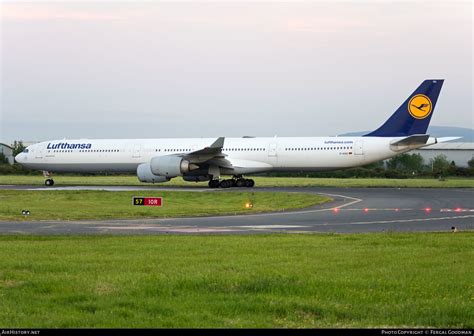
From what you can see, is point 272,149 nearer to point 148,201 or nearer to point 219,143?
point 219,143

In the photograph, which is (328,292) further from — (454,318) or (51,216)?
(51,216)

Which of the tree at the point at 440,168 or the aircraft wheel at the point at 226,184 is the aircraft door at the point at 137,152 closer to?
the aircraft wheel at the point at 226,184

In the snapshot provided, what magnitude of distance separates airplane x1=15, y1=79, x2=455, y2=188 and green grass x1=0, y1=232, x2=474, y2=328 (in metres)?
29.8

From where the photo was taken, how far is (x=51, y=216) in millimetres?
24438

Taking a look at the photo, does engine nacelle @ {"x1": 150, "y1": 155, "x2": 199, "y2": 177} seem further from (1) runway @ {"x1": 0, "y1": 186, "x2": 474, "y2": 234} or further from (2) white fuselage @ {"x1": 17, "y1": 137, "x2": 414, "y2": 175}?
(1) runway @ {"x1": 0, "y1": 186, "x2": 474, "y2": 234}

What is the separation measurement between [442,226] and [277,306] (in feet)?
42.2

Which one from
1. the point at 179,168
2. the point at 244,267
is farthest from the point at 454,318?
the point at 179,168

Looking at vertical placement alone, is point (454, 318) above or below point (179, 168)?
below

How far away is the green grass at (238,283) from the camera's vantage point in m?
7.91

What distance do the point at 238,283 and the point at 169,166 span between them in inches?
1366

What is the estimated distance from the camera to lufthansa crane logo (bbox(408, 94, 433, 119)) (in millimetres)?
45156

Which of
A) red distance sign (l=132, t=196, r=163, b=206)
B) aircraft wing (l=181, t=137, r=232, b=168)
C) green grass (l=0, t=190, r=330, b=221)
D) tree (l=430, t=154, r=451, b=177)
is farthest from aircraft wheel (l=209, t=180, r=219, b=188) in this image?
tree (l=430, t=154, r=451, b=177)

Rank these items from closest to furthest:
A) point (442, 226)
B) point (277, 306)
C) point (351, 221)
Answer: point (277, 306) → point (442, 226) → point (351, 221)

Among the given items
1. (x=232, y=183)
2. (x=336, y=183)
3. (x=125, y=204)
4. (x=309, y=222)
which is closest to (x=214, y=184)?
(x=232, y=183)
